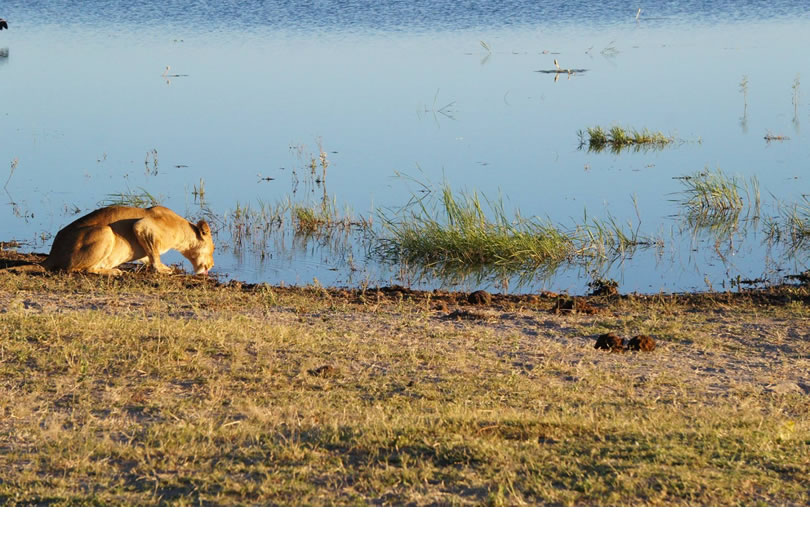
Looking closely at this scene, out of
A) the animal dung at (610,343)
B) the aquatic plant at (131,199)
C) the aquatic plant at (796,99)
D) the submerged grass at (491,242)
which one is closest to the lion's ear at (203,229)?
the submerged grass at (491,242)

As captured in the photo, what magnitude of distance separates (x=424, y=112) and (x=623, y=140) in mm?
4639

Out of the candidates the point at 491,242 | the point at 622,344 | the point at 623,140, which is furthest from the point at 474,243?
the point at 623,140

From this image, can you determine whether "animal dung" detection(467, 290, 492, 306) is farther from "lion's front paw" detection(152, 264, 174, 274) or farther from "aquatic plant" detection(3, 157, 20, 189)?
"aquatic plant" detection(3, 157, 20, 189)

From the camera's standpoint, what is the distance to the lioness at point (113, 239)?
1157cm

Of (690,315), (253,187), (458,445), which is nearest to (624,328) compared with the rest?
(690,315)

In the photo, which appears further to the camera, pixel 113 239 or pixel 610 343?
pixel 113 239

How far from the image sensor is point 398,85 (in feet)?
89.1

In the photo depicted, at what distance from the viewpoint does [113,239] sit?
11609mm

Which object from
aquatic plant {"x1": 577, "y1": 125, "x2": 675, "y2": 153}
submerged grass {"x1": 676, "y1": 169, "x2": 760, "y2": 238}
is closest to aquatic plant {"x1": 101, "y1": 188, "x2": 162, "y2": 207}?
submerged grass {"x1": 676, "y1": 169, "x2": 760, "y2": 238}

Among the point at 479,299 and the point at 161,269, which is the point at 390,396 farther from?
the point at 161,269

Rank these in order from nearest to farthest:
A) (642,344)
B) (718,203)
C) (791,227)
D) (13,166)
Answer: (642,344), (791,227), (718,203), (13,166)

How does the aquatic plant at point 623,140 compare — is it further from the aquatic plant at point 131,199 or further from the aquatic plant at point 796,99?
the aquatic plant at point 131,199

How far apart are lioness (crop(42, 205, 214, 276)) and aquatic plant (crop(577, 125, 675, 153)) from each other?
11.2 meters

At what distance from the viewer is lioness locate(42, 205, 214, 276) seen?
38.0ft
